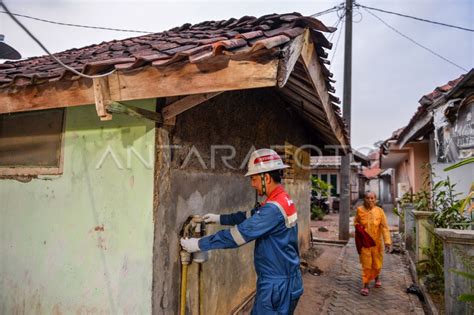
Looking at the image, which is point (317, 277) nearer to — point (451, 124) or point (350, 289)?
point (350, 289)

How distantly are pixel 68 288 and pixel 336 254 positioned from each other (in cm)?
853

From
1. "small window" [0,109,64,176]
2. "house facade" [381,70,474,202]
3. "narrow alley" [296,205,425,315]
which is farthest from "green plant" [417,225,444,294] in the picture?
"small window" [0,109,64,176]

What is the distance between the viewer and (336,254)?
10.2 metres

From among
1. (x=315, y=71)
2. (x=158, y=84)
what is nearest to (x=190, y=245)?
(x=158, y=84)

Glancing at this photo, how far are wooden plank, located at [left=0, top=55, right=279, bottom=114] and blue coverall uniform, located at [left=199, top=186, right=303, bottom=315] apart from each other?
4.11 ft

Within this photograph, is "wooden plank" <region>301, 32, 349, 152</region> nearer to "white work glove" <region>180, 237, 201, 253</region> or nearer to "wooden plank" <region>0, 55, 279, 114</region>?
"wooden plank" <region>0, 55, 279, 114</region>

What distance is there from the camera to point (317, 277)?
7.56 metres

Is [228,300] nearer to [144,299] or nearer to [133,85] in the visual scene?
[144,299]

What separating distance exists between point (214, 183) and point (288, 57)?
7.23ft

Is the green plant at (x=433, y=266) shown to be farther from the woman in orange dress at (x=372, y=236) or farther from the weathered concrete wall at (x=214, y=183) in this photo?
the weathered concrete wall at (x=214, y=183)

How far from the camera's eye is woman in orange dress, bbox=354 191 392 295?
20.8 feet

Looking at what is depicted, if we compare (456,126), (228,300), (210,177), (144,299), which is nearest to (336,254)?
(456,126)

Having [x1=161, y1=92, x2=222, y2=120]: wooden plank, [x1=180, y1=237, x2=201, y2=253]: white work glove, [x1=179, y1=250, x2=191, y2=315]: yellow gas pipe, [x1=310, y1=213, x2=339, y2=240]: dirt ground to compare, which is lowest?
[x1=310, y1=213, x2=339, y2=240]: dirt ground

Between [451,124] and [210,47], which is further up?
[451,124]
